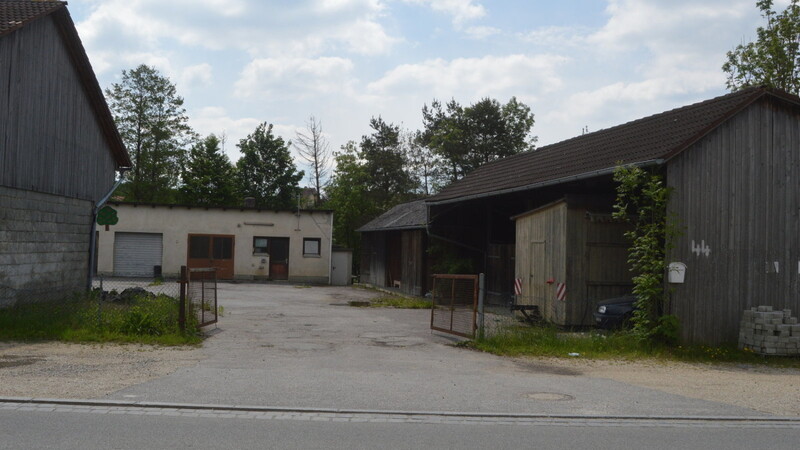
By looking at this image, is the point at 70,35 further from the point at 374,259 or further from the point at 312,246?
the point at 374,259

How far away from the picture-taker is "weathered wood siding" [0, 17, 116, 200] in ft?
51.6

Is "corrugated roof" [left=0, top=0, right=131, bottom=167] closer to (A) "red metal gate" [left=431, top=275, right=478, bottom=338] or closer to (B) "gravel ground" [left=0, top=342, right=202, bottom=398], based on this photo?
(B) "gravel ground" [left=0, top=342, right=202, bottom=398]

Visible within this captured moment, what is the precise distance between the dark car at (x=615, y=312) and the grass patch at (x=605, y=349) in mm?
1058

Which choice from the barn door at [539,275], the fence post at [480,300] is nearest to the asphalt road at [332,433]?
the fence post at [480,300]

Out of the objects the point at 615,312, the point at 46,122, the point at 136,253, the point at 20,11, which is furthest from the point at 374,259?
the point at 20,11

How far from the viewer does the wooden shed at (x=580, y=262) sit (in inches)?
655

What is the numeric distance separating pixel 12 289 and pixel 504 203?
1520 centimetres

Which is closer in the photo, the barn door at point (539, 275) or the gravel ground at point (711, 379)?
the gravel ground at point (711, 379)

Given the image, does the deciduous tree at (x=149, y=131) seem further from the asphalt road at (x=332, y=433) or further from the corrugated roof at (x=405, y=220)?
the asphalt road at (x=332, y=433)

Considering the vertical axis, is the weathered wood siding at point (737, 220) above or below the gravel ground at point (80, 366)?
above

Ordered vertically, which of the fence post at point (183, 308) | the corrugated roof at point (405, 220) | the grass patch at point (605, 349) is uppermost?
the corrugated roof at point (405, 220)

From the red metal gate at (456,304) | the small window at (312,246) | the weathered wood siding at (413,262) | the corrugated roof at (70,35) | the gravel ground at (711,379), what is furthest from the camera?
the small window at (312,246)

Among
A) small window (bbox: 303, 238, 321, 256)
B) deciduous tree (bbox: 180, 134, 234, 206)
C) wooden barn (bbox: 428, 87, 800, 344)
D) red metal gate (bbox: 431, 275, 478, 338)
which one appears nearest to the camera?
wooden barn (bbox: 428, 87, 800, 344)

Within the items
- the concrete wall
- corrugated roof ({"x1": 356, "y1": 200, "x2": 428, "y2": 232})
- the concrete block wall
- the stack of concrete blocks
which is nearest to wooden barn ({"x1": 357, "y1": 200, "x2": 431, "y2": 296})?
corrugated roof ({"x1": 356, "y1": 200, "x2": 428, "y2": 232})
